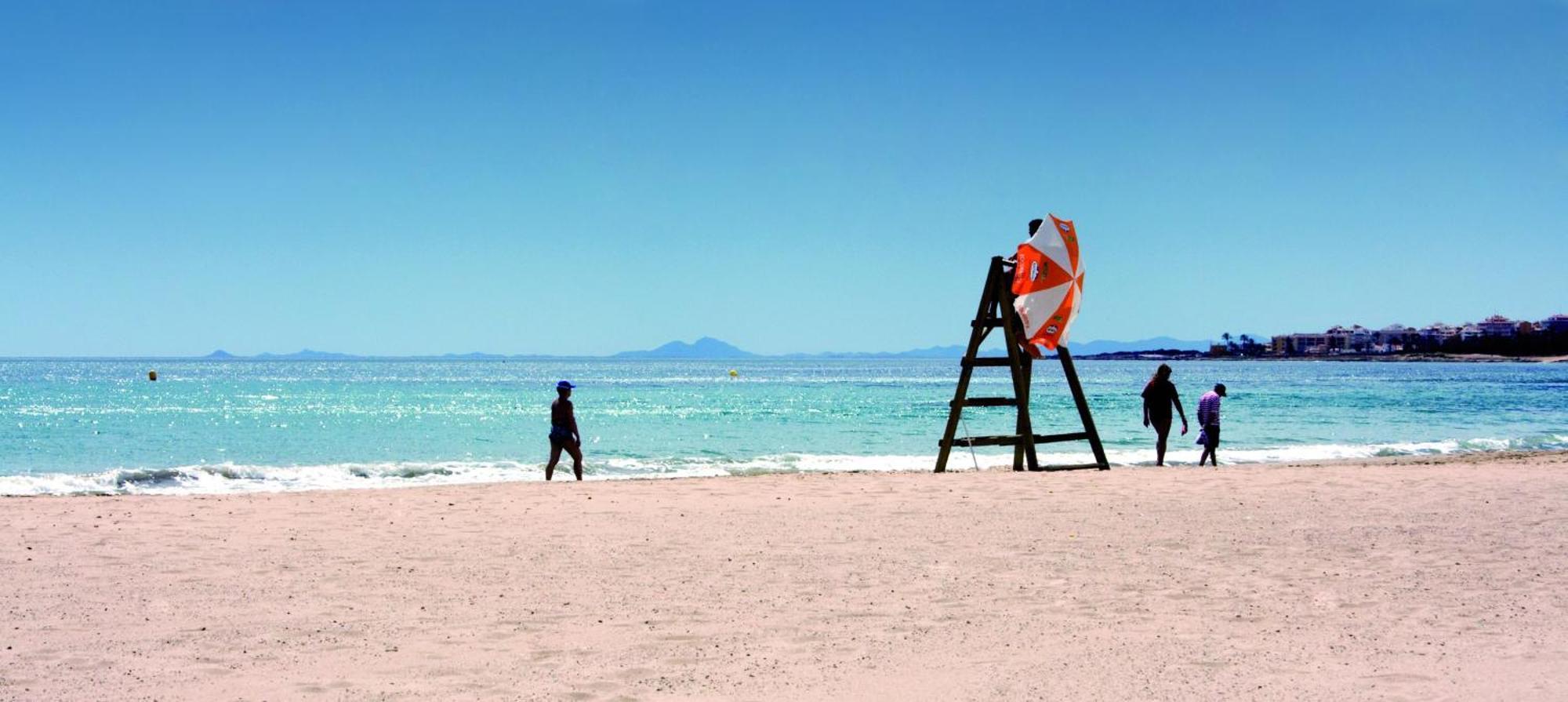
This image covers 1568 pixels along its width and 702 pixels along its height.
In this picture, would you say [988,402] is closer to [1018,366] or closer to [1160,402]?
Result: [1018,366]

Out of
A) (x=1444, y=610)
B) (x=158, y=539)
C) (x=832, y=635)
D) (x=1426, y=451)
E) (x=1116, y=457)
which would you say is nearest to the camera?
(x=832, y=635)

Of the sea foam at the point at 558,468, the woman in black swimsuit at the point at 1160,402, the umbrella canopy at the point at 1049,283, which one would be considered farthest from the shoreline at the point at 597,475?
the umbrella canopy at the point at 1049,283

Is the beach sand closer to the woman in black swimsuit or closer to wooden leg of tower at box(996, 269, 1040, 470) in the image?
A: wooden leg of tower at box(996, 269, 1040, 470)

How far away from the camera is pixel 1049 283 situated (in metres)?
13.1

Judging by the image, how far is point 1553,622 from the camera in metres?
5.60

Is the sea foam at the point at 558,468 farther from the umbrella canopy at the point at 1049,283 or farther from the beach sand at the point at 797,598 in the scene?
the beach sand at the point at 797,598

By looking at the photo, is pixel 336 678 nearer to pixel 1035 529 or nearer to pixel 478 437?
pixel 1035 529

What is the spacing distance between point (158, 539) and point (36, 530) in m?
1.27

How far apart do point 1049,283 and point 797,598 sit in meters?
7.70

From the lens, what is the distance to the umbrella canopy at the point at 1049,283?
13023 millimetres

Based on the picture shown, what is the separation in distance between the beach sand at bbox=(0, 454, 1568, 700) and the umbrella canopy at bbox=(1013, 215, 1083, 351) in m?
3.09

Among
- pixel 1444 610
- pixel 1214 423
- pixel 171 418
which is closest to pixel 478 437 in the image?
pixel 171 418

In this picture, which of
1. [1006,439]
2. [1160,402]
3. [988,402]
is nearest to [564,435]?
[988,402]

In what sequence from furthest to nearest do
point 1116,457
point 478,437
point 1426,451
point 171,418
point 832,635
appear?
point 171,418
point 478,437
point 1426,451
point 1116,457
point 832,635
